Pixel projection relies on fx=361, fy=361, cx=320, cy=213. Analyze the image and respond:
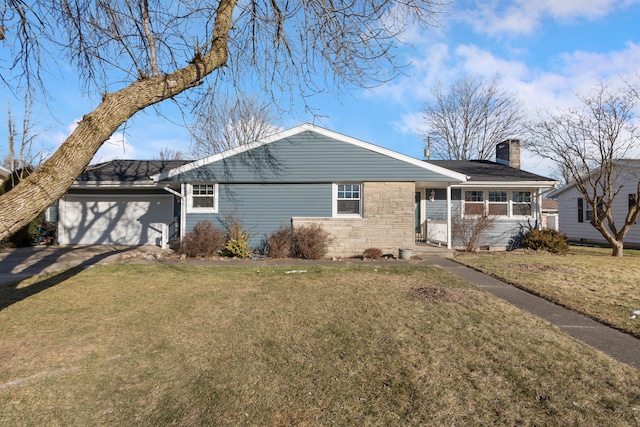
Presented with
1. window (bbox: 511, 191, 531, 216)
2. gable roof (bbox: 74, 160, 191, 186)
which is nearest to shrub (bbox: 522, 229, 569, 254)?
window (bbox: 511, 191, 531, 216)

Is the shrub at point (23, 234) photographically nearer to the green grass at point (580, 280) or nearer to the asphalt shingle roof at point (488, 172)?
the green grass at point (580, 280)

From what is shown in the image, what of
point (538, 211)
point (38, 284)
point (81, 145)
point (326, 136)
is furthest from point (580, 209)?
point (38, 284)

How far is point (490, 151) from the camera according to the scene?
Result: 31.1m

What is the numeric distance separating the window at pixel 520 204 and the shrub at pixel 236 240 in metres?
11.2

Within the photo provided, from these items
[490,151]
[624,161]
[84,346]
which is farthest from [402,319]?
[490,151]

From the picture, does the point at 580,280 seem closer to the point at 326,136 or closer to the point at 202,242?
the point at 326,136

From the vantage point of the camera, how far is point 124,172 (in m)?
16.0

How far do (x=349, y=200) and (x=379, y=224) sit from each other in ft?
4.48

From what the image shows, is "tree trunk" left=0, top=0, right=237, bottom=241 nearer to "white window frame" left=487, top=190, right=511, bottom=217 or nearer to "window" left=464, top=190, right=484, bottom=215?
"window" left=464, top=190, right=484, bottom=215

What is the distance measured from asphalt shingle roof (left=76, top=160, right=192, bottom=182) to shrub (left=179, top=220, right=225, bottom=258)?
14.2ft

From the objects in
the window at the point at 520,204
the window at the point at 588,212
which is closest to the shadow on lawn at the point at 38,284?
the window at the point at 520,204

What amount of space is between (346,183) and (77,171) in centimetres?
986

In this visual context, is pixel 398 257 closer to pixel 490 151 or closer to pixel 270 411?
pixel 270 411

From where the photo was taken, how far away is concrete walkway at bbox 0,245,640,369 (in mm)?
4348
